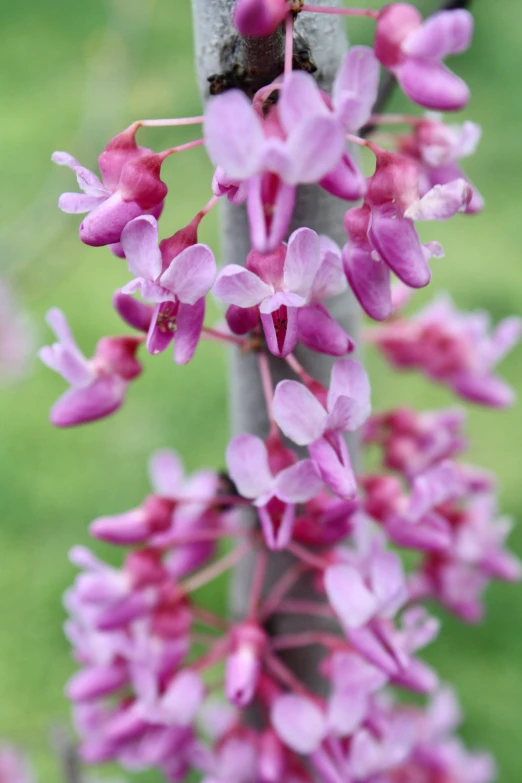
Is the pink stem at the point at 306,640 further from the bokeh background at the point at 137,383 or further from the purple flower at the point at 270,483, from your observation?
the bokeh background at the point at 137,383

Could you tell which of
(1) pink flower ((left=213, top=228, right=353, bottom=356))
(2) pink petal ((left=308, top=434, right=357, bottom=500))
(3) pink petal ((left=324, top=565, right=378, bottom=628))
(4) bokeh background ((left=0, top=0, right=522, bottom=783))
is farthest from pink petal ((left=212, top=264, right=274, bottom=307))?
(4) bokeh background ((left=0, top=0, right=522, bottom=783))

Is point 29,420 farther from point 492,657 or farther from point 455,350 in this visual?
point 455,350

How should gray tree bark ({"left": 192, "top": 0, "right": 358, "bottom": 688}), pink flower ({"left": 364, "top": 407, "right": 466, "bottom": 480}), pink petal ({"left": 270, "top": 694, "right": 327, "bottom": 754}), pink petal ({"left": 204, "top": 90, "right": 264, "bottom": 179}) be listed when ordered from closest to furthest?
1. pink petal ({"left": 204, "top": 90, "right": 264, "bottom": 179})
2. gray tree bark ({"left": 192, "top": 0, "right": 358, "bottom": 688})
3. pink petal ({"left": 270, "top": 694, "right": 327, "bottom": 754})
4. pink flower ({"left": 364, "top": 407, "right": 466, "bottom": 480})

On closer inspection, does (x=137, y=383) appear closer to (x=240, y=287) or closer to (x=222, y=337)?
(x=222, y=337)

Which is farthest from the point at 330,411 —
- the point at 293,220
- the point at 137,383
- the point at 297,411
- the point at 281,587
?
the point at 137,383

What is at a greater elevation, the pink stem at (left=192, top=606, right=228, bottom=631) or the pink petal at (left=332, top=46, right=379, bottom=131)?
the pink petal at (left=332, top=46, right=379, bottom=131)

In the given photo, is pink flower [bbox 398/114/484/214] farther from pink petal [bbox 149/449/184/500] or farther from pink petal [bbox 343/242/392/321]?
pink petal [bbox 149/449/184/500]

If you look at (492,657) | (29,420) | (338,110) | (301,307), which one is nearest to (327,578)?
(301,307)
